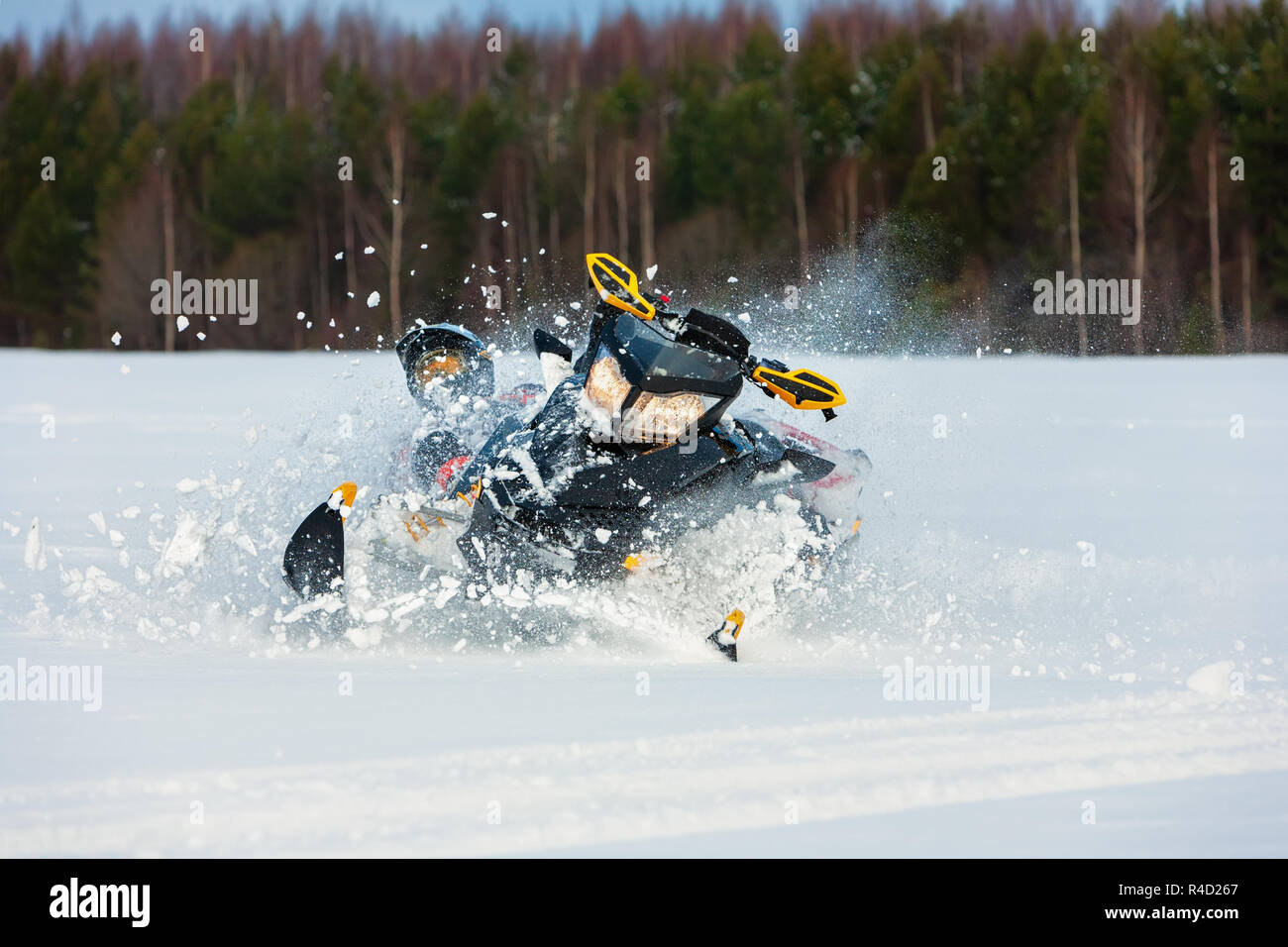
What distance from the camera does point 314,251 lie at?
37.3 m

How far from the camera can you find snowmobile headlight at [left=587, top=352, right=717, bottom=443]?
4.52 metres

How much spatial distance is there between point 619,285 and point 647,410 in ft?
1.44

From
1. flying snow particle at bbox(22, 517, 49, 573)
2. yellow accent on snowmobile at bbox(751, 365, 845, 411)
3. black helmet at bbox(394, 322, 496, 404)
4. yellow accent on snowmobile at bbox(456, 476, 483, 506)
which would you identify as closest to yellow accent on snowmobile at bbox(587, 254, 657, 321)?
yellow accent on snowmobile at bbox(751, 365, 845, 411)

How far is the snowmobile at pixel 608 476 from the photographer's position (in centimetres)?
447

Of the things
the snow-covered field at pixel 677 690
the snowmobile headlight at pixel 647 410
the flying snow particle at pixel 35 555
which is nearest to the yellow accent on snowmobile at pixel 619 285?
the snowmobile headlight at pixel 647 410

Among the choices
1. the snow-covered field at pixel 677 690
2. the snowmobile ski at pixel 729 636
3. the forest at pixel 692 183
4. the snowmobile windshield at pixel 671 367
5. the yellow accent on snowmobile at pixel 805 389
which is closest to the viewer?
the snow-covered field at pixel 677 690

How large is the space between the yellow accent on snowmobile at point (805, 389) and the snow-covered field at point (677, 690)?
67cm

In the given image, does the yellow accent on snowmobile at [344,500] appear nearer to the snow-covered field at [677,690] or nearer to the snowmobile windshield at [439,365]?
the snow-covered field at [677,690]

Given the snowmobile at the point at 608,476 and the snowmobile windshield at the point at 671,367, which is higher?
the snowmobile windshield at the point at 671,367

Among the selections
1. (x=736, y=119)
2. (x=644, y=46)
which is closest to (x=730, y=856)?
(x=736, y=119)

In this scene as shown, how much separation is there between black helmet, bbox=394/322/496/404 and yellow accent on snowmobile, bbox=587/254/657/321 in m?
1.38

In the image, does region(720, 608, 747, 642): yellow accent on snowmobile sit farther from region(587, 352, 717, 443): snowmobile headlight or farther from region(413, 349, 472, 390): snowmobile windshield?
region(413, 349, 472, 390): snowmobile windshield
